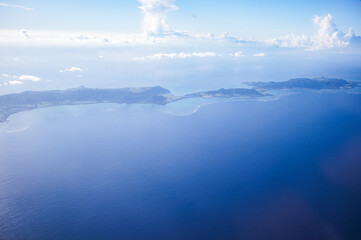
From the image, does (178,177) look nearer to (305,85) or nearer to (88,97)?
(88,97)

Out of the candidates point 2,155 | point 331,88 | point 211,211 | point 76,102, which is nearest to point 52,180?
point 2,155

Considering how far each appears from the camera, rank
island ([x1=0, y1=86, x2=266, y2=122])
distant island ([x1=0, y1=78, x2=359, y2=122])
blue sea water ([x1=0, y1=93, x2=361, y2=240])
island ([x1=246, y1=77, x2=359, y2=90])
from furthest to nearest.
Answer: island ([x1=246, y1=77, x2=359, y2=90]) → distant island ([x1=0, y1=78, x2=359, y2=122]) → island ([x1=0, y1=86, x2=266, y2=122]) → blue sea water ([x1=0, y1=93, x2=361, y2=240])

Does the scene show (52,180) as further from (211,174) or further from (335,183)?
(335,183)

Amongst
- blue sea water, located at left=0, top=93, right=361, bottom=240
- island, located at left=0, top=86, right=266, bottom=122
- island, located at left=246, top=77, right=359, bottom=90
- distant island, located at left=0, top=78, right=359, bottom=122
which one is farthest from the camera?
island, located at left=246, top=77, right=359, bottom=90

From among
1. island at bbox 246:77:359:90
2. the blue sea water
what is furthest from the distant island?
the blue sea water

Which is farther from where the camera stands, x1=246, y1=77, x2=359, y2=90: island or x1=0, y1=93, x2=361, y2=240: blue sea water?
x1=246, y1=77, x2=359, y2=90: island

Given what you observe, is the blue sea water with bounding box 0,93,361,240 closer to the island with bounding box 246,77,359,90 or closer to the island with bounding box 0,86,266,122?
the island with bounding box 0,86,266,122
